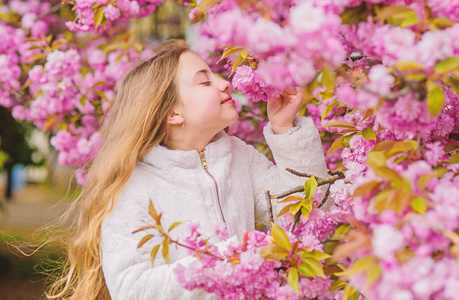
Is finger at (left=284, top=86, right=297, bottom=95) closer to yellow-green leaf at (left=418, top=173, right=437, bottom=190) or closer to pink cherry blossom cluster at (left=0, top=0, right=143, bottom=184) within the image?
yellow-green leaf at (left=418, top=173, right=437, bottom=190)

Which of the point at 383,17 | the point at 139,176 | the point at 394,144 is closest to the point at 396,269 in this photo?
the point at 394,144

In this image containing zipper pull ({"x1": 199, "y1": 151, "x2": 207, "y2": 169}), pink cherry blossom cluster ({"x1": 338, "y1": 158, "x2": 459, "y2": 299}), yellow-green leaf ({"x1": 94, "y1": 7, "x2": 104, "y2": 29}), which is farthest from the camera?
yellow-green leaf ({"x1": 94, "y1": 7, "x2": 104, "y2": 29})

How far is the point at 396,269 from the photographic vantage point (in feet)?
2.68

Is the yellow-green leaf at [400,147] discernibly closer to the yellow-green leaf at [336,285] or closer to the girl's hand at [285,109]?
the yellow-green leaf at [336,285]

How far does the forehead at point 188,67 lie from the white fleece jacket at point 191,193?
252mm

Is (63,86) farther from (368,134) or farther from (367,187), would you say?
(367,187)

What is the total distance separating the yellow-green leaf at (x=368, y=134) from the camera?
143 centimetres

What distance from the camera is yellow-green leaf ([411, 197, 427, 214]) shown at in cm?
85

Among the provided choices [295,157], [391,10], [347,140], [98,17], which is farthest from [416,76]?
[98,17]

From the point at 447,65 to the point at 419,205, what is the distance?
0.77 ft

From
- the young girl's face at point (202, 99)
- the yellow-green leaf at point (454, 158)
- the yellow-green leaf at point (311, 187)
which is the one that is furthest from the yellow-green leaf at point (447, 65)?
the young girl's face at point (202, 99)

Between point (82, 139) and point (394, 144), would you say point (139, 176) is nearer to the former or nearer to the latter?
point (394, 144)

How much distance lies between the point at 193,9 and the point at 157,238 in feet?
4.16

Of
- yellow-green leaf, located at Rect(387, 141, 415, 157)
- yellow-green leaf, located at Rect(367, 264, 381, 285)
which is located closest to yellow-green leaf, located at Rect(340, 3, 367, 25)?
yellow-green leaf, located at Rect(387, 141, 415, 157)
